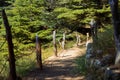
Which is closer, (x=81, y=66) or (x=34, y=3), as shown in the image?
(x=81, y=66)

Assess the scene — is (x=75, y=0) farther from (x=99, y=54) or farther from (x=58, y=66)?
(x=99, y=54)

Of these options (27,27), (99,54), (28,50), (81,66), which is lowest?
(28,50)

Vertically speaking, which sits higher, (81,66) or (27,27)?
(81,66)

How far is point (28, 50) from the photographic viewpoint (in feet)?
79.2

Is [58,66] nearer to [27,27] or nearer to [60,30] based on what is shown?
[27,27]

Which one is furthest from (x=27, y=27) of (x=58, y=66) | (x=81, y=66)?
(x=81, y=66)

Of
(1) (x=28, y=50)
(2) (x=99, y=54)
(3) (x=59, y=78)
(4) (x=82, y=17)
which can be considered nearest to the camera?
(2) (x=99, y=54)

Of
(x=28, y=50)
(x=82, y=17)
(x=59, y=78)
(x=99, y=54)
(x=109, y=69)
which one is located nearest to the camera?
(x=109, y=69)

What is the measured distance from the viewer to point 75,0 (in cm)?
2453

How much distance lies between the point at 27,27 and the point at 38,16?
2001mm

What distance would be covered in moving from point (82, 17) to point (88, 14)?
82 cm

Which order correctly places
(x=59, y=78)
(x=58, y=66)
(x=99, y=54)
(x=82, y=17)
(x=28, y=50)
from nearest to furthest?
1. (x=99, y=54)
2. (x=59, y=78)
3. (x=58, y=66)
4. (x=28, y=50)
5. (x=82, y=17)

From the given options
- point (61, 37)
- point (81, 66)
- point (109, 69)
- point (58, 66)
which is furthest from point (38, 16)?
point (109, 69)

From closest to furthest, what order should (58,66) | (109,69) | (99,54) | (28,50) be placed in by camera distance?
(109,69)
(99,54)
(58,66)
(28,50)
